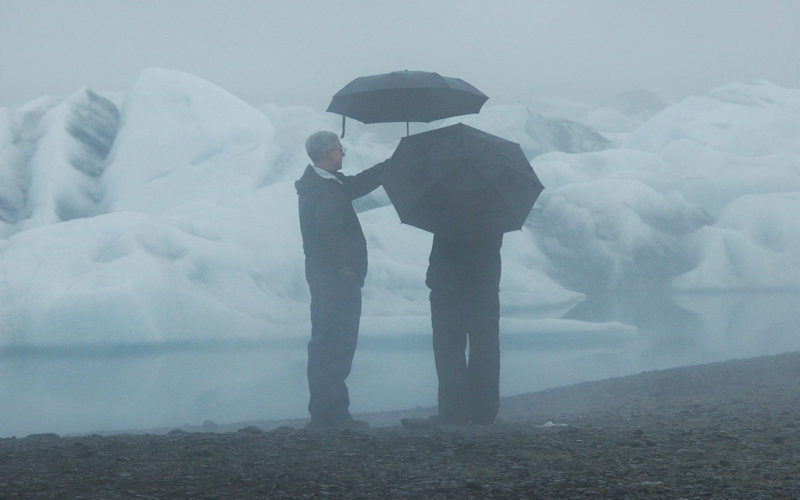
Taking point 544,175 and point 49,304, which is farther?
point 544,175

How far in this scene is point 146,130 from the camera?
16.8m

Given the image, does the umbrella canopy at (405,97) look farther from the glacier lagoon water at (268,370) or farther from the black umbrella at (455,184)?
the glacier lagoon water at (268,370)

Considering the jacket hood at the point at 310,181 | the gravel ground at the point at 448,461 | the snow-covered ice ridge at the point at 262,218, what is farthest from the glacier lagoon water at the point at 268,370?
the gravel ground at the point at 448,461

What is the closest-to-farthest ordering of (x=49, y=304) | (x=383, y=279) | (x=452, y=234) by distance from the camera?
(x=452, y=234), (x=49, y=304), (x=383, y=279)

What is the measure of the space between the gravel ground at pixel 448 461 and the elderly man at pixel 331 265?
1.88 ft

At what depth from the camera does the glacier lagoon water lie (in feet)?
25.7

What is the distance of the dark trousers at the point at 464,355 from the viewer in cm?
434

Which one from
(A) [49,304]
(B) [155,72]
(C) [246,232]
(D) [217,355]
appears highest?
(B) [155,72]

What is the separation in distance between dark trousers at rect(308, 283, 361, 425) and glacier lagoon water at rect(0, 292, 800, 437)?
2.82m

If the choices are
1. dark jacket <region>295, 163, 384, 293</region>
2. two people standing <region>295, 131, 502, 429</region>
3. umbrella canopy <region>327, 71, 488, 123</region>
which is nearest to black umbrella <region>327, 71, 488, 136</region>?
umbrella canopy <region>327, 71, 488, 123</region>

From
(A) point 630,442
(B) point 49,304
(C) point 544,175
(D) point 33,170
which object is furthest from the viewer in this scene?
(C) point 544,175

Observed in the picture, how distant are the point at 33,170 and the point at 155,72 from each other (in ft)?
12.8

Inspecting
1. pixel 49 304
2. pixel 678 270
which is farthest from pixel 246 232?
pixel 678 270

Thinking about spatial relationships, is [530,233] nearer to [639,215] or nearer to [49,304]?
[639,215]
